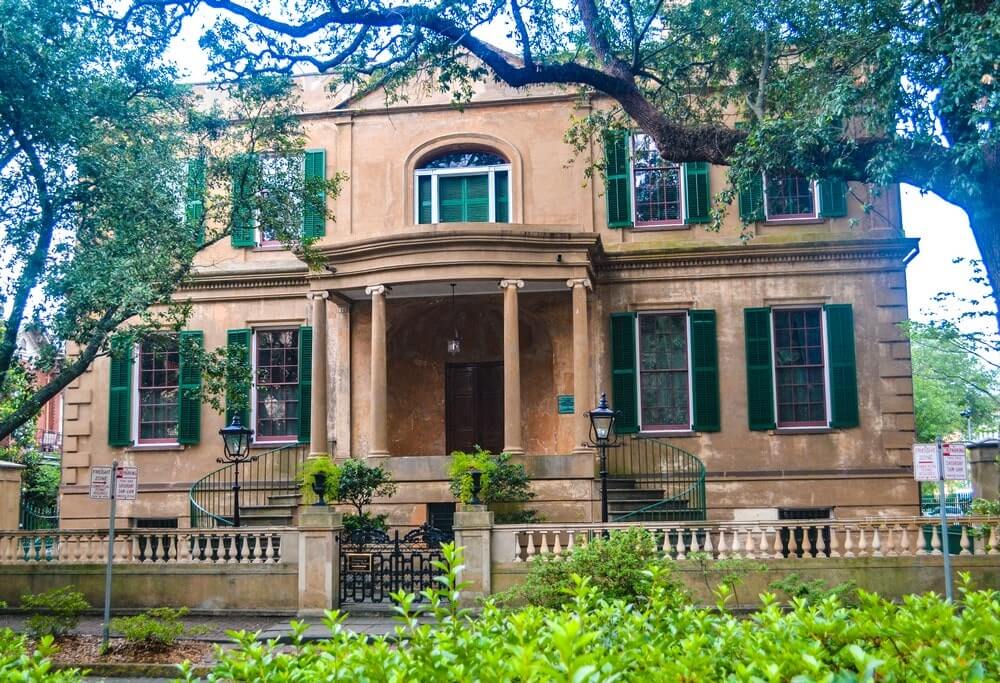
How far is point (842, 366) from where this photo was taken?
1991 cm

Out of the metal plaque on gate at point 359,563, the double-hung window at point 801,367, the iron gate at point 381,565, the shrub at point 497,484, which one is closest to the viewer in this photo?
the iron gate at point 381,565

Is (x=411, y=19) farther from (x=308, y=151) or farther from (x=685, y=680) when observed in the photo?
(x=685, y=680)

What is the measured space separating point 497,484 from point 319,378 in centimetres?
515

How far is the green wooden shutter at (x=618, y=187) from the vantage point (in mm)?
21125

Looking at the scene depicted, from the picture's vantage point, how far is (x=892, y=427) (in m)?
19.7

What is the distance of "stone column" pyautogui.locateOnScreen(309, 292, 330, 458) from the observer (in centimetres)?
1967

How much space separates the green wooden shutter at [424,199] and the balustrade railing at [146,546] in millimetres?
8713

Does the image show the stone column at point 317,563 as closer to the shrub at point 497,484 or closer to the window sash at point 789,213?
the shrub at point 497,484

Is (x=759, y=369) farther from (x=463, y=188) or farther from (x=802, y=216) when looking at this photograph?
(x=463, y=188)

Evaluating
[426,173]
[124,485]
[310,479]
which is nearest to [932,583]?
[310,479]

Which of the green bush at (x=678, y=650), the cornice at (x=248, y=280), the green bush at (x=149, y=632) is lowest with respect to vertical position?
the green bush at (x=149, y=632)

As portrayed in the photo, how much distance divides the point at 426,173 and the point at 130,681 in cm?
1372

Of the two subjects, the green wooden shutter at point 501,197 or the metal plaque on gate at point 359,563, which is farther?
the green wooden shutter at point 501,197

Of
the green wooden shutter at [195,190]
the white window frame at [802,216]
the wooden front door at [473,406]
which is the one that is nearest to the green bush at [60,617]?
the green wooden shutter at [195,190]
